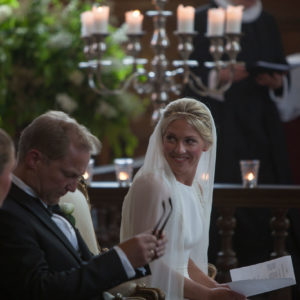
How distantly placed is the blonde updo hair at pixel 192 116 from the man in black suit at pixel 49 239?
2.88 ft

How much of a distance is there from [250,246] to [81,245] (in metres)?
3.24

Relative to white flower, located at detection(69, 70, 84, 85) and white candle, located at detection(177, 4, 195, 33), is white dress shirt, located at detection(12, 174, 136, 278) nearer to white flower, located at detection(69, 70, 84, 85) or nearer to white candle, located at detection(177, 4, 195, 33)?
white candle, located at detection(177, 4, 195, 33)

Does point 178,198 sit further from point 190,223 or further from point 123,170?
point 123,170

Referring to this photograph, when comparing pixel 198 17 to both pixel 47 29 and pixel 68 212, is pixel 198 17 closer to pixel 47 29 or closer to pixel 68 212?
pixel 47 29

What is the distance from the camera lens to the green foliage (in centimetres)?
669

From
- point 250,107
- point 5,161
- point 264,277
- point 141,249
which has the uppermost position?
point 5,161

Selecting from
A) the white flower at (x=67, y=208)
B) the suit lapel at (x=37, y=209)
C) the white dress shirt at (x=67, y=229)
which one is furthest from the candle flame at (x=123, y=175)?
the suit lapel at (x=37, y=209)

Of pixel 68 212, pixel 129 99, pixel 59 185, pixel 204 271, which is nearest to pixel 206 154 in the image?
pixel 204 271

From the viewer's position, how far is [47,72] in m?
6.65

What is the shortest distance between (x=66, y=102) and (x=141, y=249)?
3.92 metres

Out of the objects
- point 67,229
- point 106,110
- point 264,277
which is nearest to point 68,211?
point 67,229

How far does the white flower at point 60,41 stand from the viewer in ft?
21.8

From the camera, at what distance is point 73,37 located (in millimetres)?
6816

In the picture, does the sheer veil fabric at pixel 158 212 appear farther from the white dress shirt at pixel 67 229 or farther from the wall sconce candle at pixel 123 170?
the wall sconce candle at pixel 123 170
